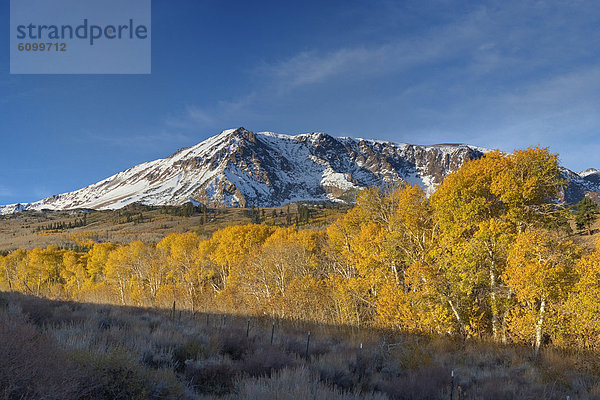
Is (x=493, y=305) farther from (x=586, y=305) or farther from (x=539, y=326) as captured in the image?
(x=586, y=305)

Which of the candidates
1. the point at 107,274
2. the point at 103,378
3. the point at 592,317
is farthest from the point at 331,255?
the point at 107,274

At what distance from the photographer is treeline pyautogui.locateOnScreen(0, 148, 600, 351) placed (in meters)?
18.2

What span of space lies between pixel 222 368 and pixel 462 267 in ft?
57.9

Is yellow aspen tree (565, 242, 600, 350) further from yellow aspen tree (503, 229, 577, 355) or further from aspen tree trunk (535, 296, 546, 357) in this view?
aspen tree trunk (535, 296, 546, 357)

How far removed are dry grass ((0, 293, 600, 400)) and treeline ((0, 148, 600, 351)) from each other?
2961 millimetres

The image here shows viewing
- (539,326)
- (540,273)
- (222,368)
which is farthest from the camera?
(539,326)

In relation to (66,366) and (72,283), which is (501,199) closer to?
(66,366)

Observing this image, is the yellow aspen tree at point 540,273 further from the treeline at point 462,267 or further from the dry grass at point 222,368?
the dry grass at point 222,368

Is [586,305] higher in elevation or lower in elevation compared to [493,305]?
higher

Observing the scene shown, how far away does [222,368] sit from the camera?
8.85 m

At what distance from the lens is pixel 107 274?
64.4 meters

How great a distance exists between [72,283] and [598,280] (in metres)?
86.6

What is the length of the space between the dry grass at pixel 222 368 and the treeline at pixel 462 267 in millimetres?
2961

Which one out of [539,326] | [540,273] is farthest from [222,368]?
[539,326]
